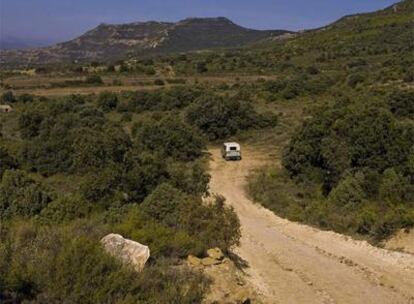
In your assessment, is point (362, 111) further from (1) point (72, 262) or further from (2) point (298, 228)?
(1) point (72, 262)

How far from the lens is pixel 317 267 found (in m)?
14.3

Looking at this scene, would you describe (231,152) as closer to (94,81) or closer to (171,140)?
(171,140)

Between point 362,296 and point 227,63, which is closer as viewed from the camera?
point 362,296

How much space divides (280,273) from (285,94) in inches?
1576

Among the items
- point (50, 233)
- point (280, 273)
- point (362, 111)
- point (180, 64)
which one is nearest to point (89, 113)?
point (362, 111)

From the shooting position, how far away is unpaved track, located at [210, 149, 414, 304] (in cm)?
1245

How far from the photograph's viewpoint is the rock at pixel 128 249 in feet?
33.1

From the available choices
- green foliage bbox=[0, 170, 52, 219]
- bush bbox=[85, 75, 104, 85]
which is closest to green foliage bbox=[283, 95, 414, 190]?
green foliage bbox=[0, 170, 52, 219]

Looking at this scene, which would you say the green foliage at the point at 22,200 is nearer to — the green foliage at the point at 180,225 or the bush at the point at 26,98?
the green foliage at the point at 180,225

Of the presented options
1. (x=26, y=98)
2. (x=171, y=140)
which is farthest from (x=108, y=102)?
(x=171, y=140)

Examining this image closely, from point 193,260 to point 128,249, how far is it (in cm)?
163

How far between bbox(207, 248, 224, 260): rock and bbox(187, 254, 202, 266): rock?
1.47 feet

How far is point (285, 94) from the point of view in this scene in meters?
52.8

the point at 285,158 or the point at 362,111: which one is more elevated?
the point at 362,111
